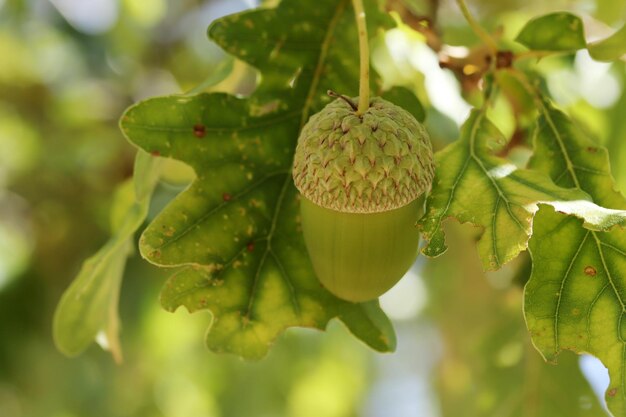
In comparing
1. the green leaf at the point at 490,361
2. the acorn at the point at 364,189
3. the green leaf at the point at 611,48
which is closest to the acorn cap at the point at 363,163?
the acorn at the point at 364,189

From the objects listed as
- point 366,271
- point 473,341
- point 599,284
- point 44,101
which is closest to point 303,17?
point 366,271

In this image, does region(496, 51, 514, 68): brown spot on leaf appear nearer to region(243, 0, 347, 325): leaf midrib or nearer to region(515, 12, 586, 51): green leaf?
region(515, 12, 586, 51): green leaf

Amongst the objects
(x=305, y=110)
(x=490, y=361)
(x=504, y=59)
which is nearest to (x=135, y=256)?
(x=490, y=361)

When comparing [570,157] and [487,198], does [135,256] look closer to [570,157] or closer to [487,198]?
[570,157]

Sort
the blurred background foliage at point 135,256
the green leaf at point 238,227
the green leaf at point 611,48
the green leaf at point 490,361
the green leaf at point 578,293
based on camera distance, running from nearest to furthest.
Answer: the green leaf at point 578,293 < the green leaf at point 238,227 < the green leaf at point 611,48 < the green leaf at point 490,361 < the blurred background foliage at point 135,256

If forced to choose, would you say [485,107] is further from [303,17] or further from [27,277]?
[27,277]

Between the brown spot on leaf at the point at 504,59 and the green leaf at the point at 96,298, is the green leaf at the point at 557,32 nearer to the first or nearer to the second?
the brown spot on leaf at the point at 504,59

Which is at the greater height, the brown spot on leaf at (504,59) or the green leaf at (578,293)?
the brown spot on leaf at (504,59)
